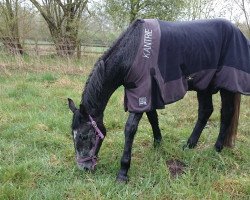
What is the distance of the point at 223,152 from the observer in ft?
14.7

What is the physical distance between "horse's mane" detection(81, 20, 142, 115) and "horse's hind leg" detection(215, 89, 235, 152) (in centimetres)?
144

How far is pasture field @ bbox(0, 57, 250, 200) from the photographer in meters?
3.39

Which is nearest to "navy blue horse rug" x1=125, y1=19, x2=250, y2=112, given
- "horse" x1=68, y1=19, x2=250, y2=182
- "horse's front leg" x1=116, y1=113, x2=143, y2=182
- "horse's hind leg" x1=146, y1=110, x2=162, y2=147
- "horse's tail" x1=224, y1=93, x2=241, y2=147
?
"horse" x1=68, y1=19, x2=250, y2=182

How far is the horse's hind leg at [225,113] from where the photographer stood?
441 cm

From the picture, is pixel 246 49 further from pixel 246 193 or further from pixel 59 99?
pixel 59 99

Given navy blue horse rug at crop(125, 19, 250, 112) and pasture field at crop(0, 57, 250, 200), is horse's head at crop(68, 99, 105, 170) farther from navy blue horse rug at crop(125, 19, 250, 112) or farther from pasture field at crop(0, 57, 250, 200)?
navy blue horse rug at crop(125, 19, 250, 112)

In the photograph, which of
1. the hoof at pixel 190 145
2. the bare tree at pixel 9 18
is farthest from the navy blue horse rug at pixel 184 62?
the bare tree at pixel 9 18

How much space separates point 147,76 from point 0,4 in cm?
1253

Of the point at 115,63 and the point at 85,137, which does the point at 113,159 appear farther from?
the point at 115,63

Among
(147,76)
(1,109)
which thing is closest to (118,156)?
(147,76)

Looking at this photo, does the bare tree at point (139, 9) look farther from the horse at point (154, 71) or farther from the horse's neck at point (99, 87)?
the horse's neck at point (99, 87)

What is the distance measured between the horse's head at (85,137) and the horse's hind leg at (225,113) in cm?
168

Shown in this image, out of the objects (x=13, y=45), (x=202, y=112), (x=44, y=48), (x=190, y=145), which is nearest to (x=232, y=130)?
(x=202, y=112)

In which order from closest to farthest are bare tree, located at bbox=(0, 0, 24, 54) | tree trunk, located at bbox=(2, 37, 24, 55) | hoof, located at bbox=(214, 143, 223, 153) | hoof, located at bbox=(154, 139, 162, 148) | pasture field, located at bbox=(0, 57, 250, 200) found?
pasture field, located at bbox=(0, 57, 250, 200) < hoof, located at bbox=(214, 143, 223, 153) < hoof, located at bbox=(154, 139, 162, 148) < tree trunk, located at bbox=(2, 37, 24, 55) < bare tree, located at bbox=(0, 0, 24, 54)
